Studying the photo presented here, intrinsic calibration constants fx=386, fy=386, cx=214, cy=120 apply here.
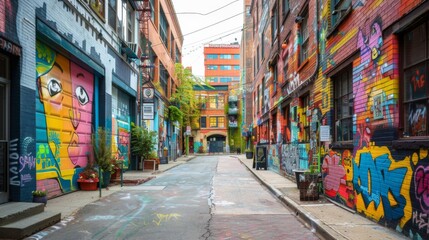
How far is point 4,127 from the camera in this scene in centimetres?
845

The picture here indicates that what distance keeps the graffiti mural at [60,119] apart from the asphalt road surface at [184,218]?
1.62m

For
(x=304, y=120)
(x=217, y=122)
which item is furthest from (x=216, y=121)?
(x=304, y=120)

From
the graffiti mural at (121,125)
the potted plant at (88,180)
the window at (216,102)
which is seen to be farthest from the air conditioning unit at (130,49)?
the window at (216,102)

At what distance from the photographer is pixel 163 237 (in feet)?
21.7

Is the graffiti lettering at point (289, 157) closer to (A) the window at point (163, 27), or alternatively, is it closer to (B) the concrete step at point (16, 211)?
(B) the concrete step at point (16, 211)

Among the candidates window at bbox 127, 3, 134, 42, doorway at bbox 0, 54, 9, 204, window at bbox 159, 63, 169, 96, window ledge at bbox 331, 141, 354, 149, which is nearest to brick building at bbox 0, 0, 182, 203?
doorway at bbox 0, 54, 9, 204

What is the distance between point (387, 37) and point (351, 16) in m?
2.12

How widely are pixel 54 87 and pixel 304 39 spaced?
908cm

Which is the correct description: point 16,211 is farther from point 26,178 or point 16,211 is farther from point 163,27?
point 163,27

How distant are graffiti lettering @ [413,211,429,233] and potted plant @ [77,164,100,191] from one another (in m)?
9.91

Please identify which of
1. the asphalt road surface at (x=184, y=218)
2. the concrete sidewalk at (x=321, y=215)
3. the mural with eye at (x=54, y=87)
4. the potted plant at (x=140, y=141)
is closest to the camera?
the concrete sidewalk at (x=321, y=215)

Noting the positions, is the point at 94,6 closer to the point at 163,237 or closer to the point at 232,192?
the point at 232,192

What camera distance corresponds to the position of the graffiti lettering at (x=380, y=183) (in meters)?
6.34

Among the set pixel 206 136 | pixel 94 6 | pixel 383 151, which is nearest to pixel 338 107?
pixel 383 151
